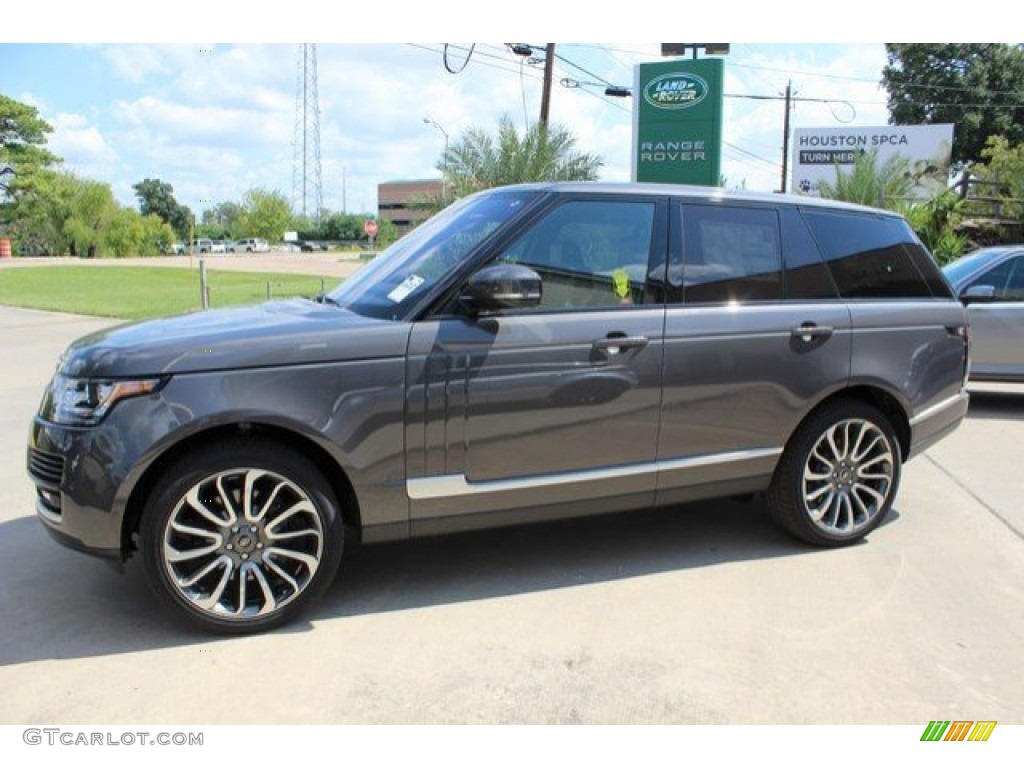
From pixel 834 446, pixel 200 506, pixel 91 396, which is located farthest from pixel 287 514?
pixel 834 446

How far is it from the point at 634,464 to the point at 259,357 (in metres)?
1.80

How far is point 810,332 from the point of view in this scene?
4367 millimetres

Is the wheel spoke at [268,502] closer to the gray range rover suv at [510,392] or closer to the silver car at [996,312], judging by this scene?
the gray range rover suv at [510,392]

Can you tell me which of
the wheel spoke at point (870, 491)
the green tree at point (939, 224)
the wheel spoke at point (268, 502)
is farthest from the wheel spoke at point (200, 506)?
the green tree at point (939, 224)

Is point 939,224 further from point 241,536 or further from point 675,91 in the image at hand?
point 241,536

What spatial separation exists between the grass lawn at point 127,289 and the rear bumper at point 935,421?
9.73 metres

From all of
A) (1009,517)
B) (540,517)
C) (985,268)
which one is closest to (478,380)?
(540,517)

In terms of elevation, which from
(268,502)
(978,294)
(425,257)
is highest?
(425,257)

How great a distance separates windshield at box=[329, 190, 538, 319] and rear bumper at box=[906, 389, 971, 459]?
262cm

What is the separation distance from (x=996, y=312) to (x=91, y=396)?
8301mm

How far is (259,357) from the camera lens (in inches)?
134

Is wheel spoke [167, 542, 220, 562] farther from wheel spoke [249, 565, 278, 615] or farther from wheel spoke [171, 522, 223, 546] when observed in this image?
wheel spoke [249, 565, 278, 615]

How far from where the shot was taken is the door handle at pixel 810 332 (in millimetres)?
4332

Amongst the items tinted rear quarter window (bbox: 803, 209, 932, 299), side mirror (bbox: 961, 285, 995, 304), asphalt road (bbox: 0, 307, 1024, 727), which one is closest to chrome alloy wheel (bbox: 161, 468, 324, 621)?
asphalt road (bbox: 0, 307, 1024, 727)
